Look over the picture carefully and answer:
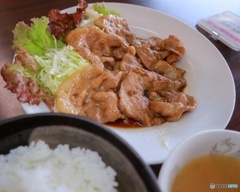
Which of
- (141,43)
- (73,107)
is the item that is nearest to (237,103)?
(141,43)

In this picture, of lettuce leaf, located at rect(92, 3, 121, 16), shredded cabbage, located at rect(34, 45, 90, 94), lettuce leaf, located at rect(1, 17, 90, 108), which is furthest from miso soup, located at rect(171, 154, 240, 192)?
lettuce leaf, located at rect(92, 3, 121, 16)

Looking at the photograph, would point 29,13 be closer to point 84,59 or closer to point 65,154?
point 84,59

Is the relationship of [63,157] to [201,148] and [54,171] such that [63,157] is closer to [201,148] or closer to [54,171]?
[54,171]

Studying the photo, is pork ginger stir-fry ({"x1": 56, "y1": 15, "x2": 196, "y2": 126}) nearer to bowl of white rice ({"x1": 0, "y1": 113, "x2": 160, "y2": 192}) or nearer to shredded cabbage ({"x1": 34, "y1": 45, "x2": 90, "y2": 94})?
shredded cabbage ({"x1": 34, "y1": 45, "x2": 90, "y2": 94})

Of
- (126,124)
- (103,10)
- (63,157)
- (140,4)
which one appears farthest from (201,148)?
(140,4)

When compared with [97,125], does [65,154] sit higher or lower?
lower

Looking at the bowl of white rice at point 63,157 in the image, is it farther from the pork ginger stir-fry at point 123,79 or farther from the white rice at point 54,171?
the pork ginger stir-fry at point 123,79
